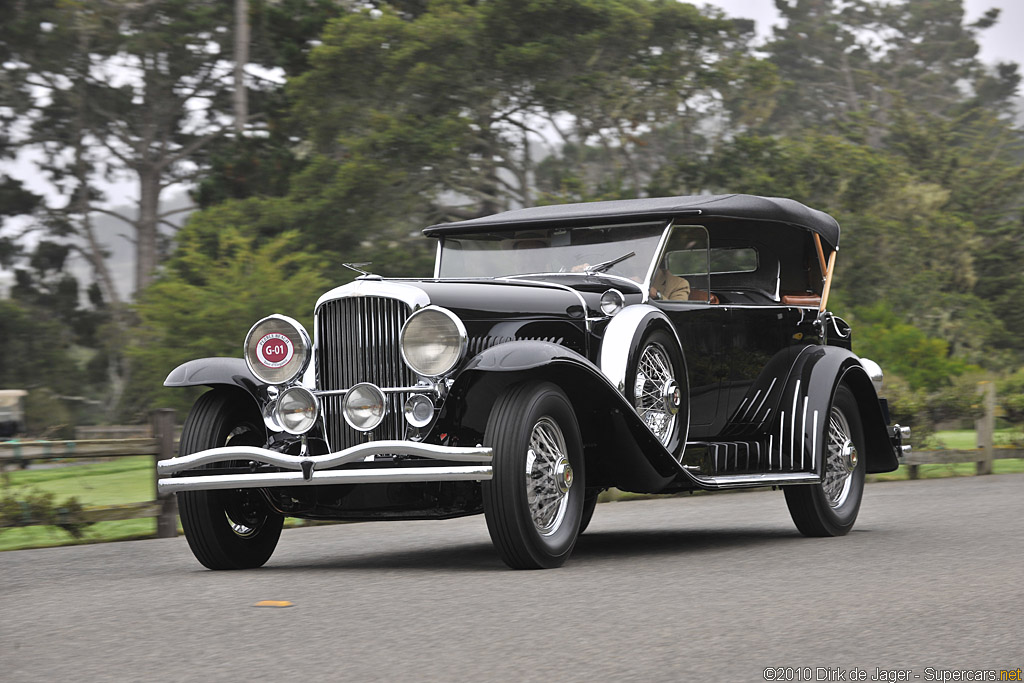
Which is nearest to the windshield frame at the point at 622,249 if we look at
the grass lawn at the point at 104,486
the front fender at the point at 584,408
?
the front fender at the point at 584,408

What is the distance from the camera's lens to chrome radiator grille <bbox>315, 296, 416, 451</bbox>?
23.2ft

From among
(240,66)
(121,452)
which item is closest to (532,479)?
(121,452)

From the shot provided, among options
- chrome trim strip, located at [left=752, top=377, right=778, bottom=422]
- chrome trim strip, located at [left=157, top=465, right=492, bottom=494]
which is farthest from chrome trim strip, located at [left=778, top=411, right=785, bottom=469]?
chrome trim strip, located at [left=157, top=465, right=492, bottom=494]

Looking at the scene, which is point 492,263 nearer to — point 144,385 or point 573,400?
point 573,400

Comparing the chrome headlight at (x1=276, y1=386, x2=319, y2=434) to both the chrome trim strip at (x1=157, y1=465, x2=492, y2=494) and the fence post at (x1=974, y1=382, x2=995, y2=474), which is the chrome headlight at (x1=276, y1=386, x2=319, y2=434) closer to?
the chrome trim strip at (x1=157, y1=465, x2=492, y2=494)

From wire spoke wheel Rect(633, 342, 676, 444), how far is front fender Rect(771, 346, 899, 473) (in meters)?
1.22

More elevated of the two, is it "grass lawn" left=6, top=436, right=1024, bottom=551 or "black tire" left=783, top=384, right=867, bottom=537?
"black tire" left=783, top=384, right=867, bottom=537

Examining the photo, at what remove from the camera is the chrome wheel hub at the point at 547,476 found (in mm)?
6820

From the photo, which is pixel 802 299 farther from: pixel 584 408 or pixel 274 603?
pixel 274 603

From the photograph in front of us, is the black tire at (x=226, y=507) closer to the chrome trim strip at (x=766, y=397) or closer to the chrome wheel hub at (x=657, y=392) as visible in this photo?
the chrome wheel hub at (x=657, y=392)

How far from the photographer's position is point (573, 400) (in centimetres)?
740

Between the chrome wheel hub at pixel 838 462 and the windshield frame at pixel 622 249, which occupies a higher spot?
the windshield frame at pixel 622 249

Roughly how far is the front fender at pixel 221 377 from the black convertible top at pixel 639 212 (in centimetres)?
200

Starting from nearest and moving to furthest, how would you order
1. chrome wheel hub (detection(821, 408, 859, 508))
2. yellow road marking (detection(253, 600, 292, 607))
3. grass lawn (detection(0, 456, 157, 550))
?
1. yellow road marking (detection(253, 600, 292, 607))
2. chrome wheel hub (detection(821, 408, 859, 508))
3. grass lawn (detection(0, 456, 157, 550))
